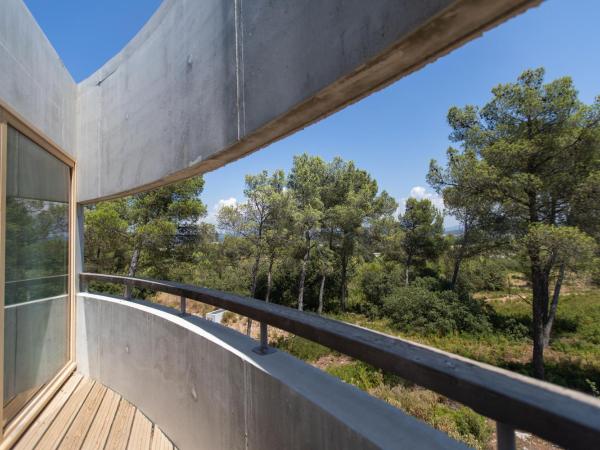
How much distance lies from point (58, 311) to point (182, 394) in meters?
1.91

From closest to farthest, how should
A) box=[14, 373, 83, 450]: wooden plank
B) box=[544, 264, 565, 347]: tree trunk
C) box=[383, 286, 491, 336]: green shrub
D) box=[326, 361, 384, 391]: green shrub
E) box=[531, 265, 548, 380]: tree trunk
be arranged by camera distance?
box=[14, 373, 83, 450]: wooden plank < box=[326, 361, 384, 391]: green shrub < box=[544, 264, 565, 347]: tree trunk < box=[531, 265, 548, 380]: tree trunk < box=[383, 286, 491, 336]: green shrub

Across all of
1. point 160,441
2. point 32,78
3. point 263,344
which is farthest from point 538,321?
point 32,78

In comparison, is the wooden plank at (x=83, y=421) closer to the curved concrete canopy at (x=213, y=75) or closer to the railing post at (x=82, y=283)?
the railing post at (x=82, y=283)

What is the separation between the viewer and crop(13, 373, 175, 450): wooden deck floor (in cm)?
206

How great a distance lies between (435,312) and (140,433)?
617 inches

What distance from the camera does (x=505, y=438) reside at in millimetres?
632

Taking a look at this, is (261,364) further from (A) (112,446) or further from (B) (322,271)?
(B) (322,271)

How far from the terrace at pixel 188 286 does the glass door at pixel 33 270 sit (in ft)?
0.06

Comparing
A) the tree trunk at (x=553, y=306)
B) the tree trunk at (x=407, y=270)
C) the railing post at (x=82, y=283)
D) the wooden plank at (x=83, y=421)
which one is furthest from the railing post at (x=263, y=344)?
the tree trunk at (x=407, y=270)

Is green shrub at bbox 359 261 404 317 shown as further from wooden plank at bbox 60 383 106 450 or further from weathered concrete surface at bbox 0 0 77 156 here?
weathered concrete surface at bbox 0 0 77 156

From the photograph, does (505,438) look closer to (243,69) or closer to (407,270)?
(243,69)

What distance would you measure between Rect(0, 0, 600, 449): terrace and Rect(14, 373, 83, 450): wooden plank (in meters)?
0.02

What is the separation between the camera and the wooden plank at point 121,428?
206cm

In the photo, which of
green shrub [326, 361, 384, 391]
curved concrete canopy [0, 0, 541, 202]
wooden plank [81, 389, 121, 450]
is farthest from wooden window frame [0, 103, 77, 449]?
green shrub [326, 361, 384, 391]
